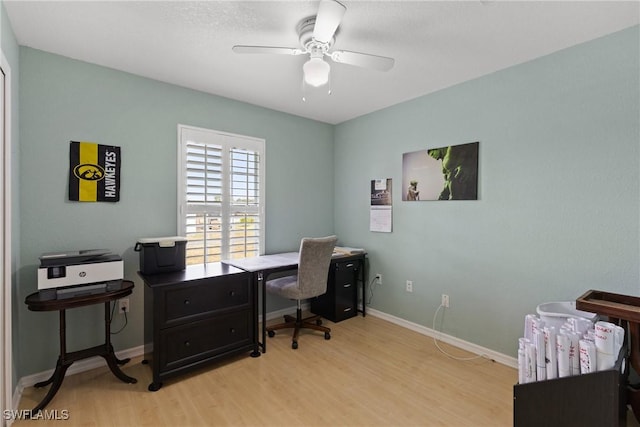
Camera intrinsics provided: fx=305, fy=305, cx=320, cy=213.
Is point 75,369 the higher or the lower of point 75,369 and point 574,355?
the lower

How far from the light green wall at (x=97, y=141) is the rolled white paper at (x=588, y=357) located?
119 inches

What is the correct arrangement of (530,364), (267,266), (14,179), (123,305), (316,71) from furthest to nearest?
(267,266) → (123,305) → (14,179) → (316,71) → (530,364)

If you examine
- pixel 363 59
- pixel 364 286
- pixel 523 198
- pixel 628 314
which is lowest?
pixel 364 286

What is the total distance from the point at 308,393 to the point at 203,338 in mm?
918

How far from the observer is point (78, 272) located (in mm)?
2043

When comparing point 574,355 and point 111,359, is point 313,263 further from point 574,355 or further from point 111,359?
point 574,355

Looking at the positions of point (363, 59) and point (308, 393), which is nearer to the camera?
point (363, 59)

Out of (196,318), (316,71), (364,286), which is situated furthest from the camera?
(364,286)

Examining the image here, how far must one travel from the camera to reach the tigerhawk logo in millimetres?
2344

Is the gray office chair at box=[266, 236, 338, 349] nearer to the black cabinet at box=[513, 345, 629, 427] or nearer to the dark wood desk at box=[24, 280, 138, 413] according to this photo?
the dark wood desk at box=[24, 280, 138, 413]

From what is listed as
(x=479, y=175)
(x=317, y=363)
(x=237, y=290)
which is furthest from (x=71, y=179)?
(x=479, y=175)

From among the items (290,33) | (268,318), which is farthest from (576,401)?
(268,318)

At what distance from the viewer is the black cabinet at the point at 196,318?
2188mm

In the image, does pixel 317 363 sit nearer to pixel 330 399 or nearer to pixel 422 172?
pixel 330 399
